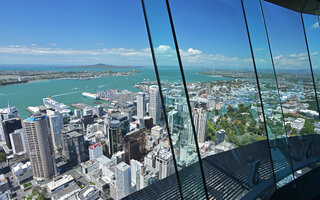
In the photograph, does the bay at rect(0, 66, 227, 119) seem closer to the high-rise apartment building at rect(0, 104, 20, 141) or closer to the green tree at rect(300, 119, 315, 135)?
the high-rise apartment building at rect(0, 104, 20, 141)

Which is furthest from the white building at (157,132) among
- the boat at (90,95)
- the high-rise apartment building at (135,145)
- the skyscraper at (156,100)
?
the boat at (90,95)

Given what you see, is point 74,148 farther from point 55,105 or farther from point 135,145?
point 135,145

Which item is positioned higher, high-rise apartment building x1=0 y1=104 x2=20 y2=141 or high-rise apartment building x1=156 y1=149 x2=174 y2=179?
high-rise apartment building x1=0 y1=104 x2=20 y2=141

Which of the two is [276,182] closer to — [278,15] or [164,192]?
[164,192]

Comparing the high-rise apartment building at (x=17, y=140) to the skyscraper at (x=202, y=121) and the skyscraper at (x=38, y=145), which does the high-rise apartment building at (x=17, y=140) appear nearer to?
the skyscraper at (x=38, y=145)

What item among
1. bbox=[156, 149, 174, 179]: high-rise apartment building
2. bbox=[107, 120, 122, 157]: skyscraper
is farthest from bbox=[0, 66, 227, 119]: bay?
bbox=[107, 120, 122, 157]: skyscraper

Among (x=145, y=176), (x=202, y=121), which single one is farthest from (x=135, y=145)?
(x=202, y=121)
